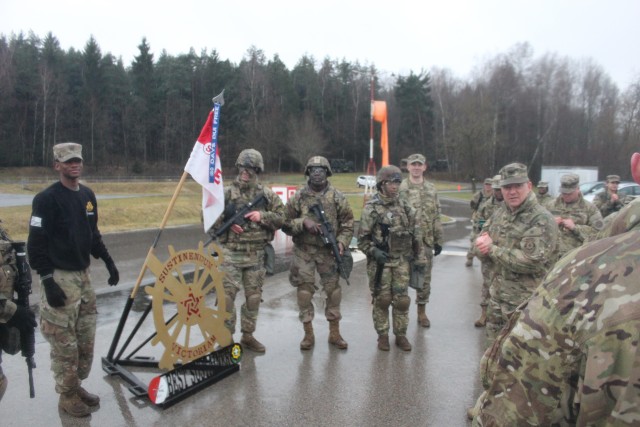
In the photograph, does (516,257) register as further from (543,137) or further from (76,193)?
(543,137)

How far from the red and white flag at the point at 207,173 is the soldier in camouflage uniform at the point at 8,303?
1702mm

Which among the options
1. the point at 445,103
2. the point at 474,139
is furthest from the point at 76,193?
the point at 445,103

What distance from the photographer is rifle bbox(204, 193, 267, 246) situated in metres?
5.14

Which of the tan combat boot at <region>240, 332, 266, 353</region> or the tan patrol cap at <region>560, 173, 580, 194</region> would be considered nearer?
the tan combat boot at <region>240, 332, 266, 353</region>

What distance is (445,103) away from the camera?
218 feet

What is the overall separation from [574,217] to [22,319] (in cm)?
703

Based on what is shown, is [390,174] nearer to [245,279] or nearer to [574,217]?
[245,279]

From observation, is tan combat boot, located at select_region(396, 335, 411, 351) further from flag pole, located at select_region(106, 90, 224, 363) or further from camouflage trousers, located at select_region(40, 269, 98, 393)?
camouflage trousers, located at select_region(40, 269, 98, 393)

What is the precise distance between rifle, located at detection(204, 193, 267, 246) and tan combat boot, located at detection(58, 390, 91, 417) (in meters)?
1.94

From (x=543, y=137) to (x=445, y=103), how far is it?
63.4 ft

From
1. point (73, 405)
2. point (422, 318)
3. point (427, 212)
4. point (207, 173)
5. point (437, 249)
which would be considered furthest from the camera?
point (427, 212)

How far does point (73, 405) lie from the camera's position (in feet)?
12.2

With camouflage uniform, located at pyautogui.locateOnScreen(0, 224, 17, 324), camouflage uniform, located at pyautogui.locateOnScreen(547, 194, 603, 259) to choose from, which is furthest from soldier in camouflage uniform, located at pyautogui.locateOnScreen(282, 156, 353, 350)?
camouflage uniform, located at pyautogui.locateOnScreen(547, 194, 603, 259)

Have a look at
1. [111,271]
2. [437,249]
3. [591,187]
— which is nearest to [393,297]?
[437,249]
